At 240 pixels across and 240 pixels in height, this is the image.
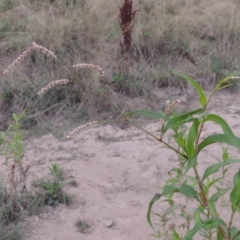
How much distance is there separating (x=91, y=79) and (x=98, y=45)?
72 cm

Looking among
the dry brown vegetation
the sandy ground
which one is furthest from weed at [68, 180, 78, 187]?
the dry brown vegetation

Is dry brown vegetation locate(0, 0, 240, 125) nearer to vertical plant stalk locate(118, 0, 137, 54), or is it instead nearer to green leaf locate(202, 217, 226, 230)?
vertical plant stalk locate(118, 0, 137, 54)

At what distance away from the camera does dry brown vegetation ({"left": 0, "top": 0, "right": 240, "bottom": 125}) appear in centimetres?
527

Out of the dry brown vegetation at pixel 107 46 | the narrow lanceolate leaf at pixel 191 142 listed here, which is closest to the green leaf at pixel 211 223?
the narrow lanceolate leaf at pixel 191 142

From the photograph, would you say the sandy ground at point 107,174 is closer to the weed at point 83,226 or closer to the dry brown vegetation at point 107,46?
the weed at point 83,226

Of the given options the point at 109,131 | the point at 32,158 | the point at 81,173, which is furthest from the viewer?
the point at 109,131

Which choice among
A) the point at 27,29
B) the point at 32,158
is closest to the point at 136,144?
the point at 32,158

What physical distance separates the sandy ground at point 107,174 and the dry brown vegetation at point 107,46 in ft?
1.79

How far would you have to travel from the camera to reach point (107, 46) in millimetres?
6000

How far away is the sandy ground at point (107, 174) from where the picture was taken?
11.3 feet

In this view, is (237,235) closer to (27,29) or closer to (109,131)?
(109,131)

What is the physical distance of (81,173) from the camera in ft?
13.3

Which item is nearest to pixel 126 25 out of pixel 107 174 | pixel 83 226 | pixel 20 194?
pixel 107 174

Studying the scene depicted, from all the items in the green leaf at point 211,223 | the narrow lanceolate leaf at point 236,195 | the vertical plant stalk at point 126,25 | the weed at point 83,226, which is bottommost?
the weed at point 83,226
